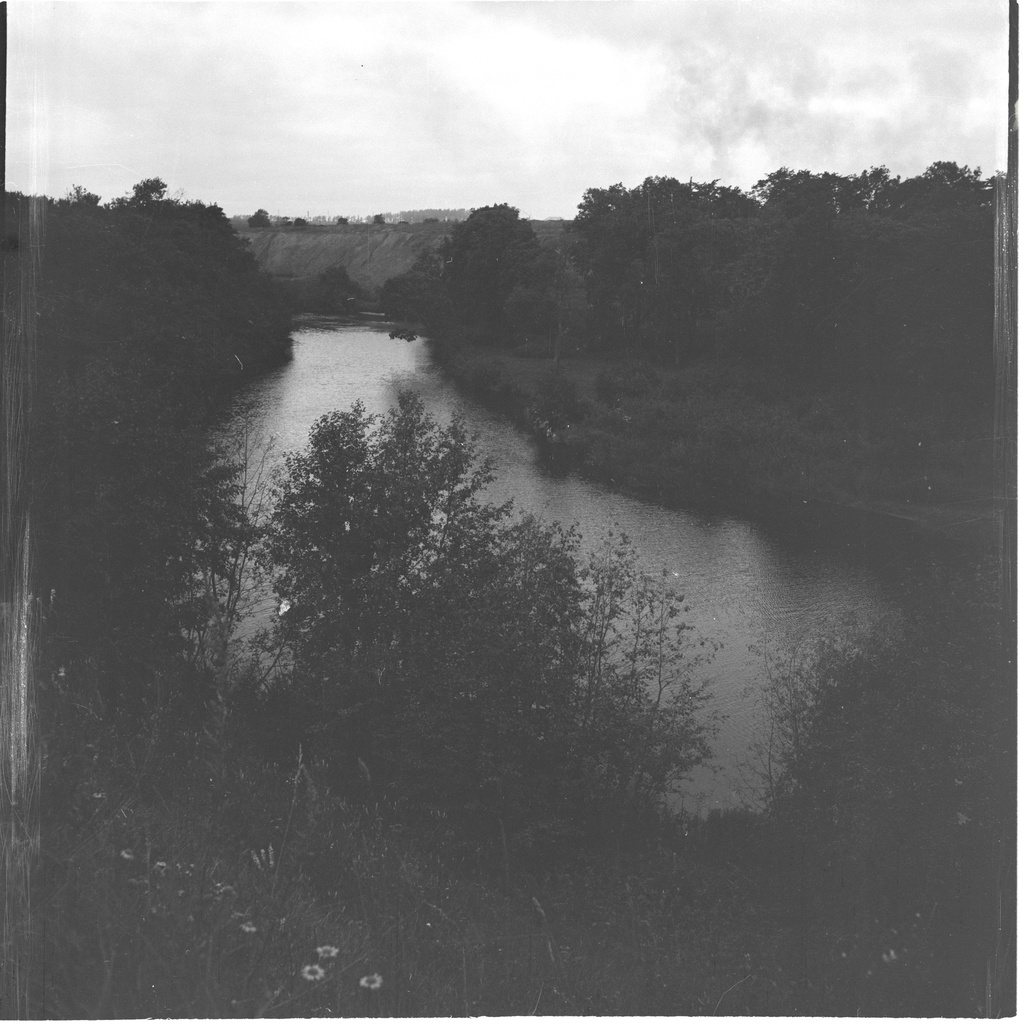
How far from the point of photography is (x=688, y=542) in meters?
20.5

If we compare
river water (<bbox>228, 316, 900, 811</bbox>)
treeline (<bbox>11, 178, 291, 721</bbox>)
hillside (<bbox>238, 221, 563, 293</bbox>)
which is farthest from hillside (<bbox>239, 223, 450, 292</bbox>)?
river water (<bbox>228, 316, 900, 811</bbox>)

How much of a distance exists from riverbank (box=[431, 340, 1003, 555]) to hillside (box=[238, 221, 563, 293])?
7.62ft

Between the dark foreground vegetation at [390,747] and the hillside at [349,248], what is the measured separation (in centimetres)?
69

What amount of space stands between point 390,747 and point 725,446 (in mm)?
12865

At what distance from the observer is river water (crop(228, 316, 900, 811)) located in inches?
573

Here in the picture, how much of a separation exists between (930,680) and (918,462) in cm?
759

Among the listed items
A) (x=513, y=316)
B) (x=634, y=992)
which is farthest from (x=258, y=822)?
(x=513, y=316)

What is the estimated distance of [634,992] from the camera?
5.48m

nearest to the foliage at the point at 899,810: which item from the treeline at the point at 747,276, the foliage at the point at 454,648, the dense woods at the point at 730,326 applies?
the foliage at the point at 454,648

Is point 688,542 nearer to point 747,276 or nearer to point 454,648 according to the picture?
point 747,276

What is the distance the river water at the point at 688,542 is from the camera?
14.6 m

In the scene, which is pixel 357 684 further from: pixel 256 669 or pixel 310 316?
pixel 310 316

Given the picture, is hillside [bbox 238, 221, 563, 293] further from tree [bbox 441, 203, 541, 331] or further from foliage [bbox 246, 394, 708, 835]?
foliage [bbox 246, 394, 708, 835]

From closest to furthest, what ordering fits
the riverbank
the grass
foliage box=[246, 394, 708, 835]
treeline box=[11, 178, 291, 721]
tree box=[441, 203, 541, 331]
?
treeline box=[11, 178, 291, 721], foliage box=[246, 394, 708, 835], tree box=[441, 203, 541, 331], the grass, the riverbank
